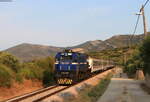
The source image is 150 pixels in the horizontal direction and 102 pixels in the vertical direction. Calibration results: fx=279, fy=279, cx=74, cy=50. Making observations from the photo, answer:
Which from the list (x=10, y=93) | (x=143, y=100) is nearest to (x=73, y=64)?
(x=10, y=93)

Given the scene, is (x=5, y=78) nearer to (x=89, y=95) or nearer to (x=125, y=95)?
(x=89, y=95)

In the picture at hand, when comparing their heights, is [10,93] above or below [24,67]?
below

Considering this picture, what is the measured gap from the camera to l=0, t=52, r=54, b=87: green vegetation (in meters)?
21.5

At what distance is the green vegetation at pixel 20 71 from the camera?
846 inches

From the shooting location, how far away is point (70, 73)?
26.7 meters

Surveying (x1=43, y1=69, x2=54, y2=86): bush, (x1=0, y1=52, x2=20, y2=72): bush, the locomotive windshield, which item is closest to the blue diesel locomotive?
the locomotive windshield

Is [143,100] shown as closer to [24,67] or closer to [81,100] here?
[81,100]

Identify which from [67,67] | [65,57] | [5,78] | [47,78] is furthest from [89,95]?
[47,78]

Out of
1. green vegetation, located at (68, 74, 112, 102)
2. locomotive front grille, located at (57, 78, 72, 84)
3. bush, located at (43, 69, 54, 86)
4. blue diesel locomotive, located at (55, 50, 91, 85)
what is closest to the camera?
green vegetation, located at (68, 74, 112, 102)

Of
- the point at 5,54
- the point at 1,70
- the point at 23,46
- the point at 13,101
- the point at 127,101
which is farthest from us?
the point at 23,46

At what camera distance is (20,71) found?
26828mm

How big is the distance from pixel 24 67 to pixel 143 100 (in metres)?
16.5

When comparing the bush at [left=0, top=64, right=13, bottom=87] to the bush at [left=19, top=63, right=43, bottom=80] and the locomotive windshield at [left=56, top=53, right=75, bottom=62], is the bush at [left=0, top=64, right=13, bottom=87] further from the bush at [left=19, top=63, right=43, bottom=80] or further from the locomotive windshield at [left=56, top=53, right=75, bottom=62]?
the locomotive windshield at [left=56, top=53, right=75, bottom=62]

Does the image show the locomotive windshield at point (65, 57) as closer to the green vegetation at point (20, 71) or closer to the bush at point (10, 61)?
the green vegetation at point (20, 71)
